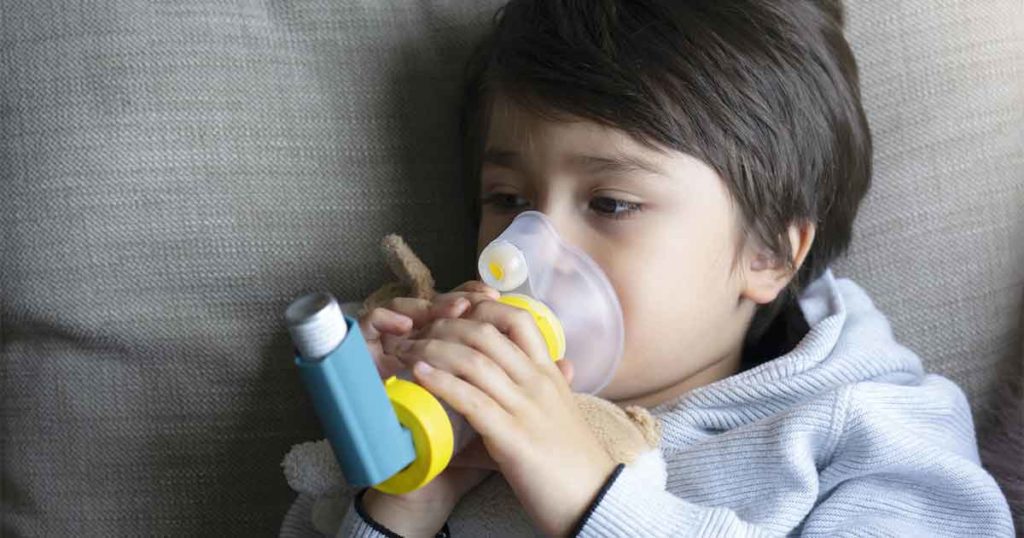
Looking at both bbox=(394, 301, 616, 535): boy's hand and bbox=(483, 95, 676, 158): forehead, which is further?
bbox=(483, 95, 676, 158): forehead

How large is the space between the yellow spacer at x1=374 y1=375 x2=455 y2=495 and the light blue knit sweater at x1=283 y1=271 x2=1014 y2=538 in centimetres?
22

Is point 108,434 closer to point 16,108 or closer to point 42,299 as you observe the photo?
point 42,299

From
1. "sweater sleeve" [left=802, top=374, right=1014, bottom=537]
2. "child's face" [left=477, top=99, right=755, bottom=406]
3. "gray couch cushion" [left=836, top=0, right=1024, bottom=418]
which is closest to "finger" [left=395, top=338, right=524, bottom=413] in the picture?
"child's face" [left=477, top=99, right=755, bottom=406]

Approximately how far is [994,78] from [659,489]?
2.40ft

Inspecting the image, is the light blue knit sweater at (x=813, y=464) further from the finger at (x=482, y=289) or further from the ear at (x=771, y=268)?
the finger at (x=482, y=289)

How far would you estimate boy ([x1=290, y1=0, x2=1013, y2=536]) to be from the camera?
1044mm

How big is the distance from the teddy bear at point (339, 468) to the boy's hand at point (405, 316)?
78mm

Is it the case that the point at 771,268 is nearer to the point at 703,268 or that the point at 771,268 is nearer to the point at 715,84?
the point at 703,268

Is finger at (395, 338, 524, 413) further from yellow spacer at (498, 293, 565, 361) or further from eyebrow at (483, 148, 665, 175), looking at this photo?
eyebrow at (483, 148, 665, 175)

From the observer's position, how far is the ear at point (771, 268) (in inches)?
47.8

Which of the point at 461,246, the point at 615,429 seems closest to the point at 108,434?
the point at 461,246

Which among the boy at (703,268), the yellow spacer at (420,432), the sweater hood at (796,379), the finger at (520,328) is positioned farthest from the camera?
the sweater hood at (796,379)

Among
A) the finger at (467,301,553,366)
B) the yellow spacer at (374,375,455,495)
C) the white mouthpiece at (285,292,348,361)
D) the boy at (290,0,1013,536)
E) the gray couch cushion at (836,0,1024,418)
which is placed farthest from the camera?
the gray couch cushion at (836,0,1024,418)

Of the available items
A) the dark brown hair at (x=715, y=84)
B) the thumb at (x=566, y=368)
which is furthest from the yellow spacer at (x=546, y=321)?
the dark brown hair at (x=715, y=84)
